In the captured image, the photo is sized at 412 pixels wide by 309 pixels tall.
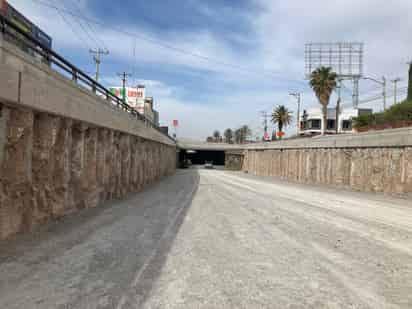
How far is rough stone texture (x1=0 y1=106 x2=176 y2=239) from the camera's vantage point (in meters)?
6.10

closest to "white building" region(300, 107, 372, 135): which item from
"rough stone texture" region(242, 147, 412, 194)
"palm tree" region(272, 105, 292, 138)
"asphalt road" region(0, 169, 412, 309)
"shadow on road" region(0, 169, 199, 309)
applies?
"palm tree" region(272, 105, 292, 138)

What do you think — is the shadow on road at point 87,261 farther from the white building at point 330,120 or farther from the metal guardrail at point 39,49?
the white building at point 330,120

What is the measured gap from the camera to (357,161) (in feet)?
66.0

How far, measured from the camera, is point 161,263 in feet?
17.4

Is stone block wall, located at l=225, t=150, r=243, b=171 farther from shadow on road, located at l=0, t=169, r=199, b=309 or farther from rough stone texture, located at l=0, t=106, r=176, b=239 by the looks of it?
shadow on road, located at l=0, t=169, r=199, b=309

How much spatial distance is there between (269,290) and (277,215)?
19.5 feet

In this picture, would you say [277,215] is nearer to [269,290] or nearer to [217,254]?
[217,254]

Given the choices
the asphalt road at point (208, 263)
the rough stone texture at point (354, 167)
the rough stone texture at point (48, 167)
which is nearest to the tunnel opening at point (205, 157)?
the rough stone texture at point (354, 167)

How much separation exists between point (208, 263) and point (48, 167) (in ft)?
17.2

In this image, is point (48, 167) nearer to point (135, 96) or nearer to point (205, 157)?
point (135, 96)

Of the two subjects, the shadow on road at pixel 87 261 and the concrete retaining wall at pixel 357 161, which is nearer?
the shadow on road at pixel 87 261

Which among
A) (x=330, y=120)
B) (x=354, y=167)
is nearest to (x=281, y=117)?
(x=330, y=120)

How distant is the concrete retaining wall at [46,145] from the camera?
5.94 metres

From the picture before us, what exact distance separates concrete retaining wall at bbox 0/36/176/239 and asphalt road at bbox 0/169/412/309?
75cm
